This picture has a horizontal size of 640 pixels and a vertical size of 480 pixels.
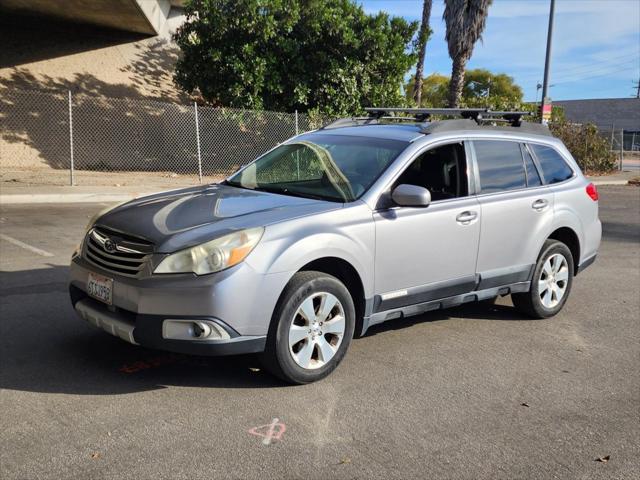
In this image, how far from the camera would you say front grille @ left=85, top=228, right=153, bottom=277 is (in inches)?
155

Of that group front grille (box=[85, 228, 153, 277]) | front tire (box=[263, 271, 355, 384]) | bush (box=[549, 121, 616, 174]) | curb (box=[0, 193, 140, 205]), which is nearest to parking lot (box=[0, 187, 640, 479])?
front tire (box=[263, 271, 355, 384])

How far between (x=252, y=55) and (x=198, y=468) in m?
17.4

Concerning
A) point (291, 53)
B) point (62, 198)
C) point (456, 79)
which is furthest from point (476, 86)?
point (62, 198)

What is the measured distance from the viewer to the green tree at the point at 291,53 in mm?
19203

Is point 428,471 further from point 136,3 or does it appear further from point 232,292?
point 136,3

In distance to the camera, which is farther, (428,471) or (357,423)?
(357,423)

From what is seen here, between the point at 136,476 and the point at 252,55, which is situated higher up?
the point at 252,55

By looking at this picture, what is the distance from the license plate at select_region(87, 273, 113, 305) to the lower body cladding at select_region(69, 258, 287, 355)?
132mm

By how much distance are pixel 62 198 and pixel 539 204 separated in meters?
10.7

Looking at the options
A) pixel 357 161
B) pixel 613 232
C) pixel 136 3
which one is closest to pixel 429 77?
pixel 136 3

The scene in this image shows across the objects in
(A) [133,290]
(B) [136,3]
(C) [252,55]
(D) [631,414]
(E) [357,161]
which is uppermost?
(B) [136,3]

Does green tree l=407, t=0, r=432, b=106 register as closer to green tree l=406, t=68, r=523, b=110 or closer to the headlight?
the headlight

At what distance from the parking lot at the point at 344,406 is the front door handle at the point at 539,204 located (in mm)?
1071

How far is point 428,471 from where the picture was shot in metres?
3.25
